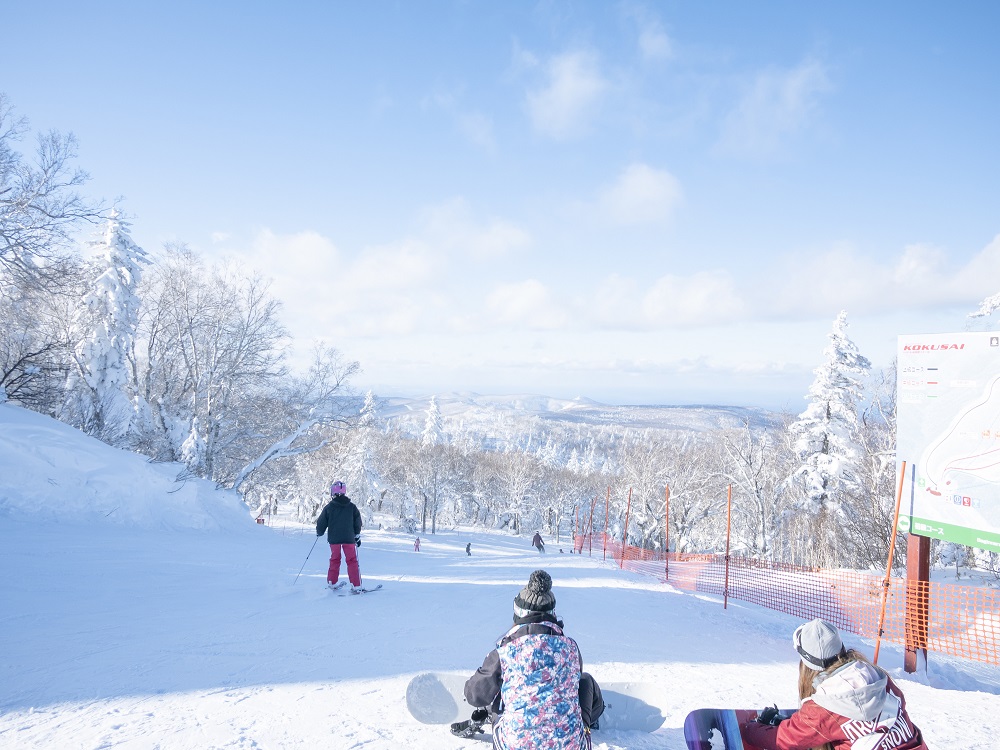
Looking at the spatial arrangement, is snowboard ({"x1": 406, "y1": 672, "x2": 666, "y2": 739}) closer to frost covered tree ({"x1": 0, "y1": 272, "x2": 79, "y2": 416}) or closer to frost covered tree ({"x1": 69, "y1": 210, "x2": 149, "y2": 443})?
frost covered tree ({"x1": 0, "y1": 272, "x2": 79, "y2": 416})

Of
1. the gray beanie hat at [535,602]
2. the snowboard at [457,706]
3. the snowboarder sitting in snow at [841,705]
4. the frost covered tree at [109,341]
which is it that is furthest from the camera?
the frost covered tree at [109,341]

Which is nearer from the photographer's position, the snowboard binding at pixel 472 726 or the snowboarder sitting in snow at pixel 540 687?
the snowboarder sitting in snow at pixel 540 687

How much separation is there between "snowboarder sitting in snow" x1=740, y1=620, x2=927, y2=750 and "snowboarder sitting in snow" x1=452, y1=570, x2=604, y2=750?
1.22 metres

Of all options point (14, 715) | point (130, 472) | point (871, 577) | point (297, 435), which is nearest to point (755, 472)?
point (871, 577)

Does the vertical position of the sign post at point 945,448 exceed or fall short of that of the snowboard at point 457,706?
it exceeds it

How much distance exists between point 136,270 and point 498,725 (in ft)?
81.7

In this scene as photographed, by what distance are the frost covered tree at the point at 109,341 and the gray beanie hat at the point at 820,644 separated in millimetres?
20889

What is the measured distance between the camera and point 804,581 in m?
12.9

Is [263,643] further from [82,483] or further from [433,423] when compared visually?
[433,423]

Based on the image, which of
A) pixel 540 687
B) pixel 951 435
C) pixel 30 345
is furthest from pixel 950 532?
pixel 30 345

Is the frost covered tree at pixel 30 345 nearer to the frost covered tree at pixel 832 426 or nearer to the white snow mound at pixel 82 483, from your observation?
the white snow mound at pixel 82 483

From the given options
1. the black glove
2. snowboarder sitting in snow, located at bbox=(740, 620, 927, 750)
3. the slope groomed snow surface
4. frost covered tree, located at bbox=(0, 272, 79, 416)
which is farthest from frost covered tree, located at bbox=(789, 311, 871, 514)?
frost covered tree, located at bbox=(0, 272, 79, 416)

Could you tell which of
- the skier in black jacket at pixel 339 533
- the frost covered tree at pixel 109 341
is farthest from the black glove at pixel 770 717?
the frost covered tree at pixel 109 341

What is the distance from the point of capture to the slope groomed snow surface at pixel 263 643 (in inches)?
148
